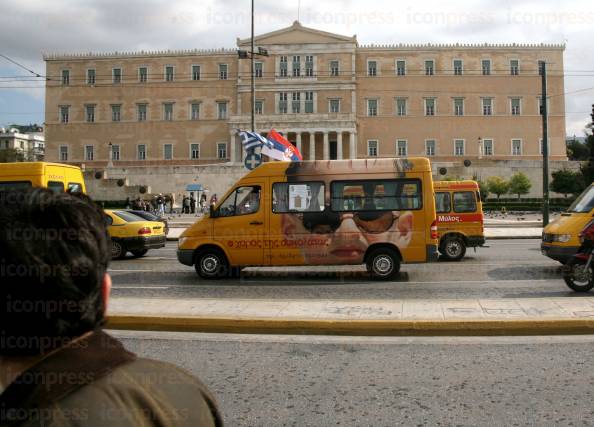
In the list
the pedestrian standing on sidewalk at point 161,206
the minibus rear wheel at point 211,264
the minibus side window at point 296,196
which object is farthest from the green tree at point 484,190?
the minibus rear wheel at point 211,264

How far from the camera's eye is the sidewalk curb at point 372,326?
662cm

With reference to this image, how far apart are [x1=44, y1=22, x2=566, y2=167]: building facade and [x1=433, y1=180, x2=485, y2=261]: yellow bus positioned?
169 feet

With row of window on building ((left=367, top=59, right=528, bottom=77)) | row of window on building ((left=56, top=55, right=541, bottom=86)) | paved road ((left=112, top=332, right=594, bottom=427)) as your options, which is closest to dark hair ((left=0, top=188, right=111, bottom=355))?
paved road ((left=112, top=332, right=594, bottom=427))

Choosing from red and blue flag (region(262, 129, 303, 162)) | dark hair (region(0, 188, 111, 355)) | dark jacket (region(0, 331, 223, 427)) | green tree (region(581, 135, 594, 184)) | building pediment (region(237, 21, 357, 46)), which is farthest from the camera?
building pediment (region(237, 21, 357, 46))

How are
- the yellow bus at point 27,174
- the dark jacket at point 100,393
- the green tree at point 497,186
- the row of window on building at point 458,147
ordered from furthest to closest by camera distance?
the row of window on building at point 458,147, the green tree at point 497,186, the yellow bus at point 27,174, the dark jacket at point 100,393

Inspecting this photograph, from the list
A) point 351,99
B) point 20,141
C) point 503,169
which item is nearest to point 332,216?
point 503,169

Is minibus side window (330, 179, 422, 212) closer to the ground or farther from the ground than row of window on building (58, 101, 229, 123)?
closer to the ground

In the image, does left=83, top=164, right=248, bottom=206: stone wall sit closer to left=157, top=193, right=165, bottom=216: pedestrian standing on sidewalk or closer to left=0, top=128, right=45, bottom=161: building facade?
left=157, top=193, right=165, bottom=216: pedestrian standing on sidewalk

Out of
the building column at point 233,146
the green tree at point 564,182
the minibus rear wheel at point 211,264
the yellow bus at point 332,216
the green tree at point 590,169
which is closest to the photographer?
the yellow bus at point 332,216

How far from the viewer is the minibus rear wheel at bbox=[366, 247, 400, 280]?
11211 millimetres

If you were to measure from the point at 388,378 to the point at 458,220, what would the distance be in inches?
412

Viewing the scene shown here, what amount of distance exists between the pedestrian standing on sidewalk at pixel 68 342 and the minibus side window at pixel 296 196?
9.85 m

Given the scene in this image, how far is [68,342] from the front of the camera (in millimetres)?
1445

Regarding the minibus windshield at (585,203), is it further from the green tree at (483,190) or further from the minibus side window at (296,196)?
the green tree at (483,190)
